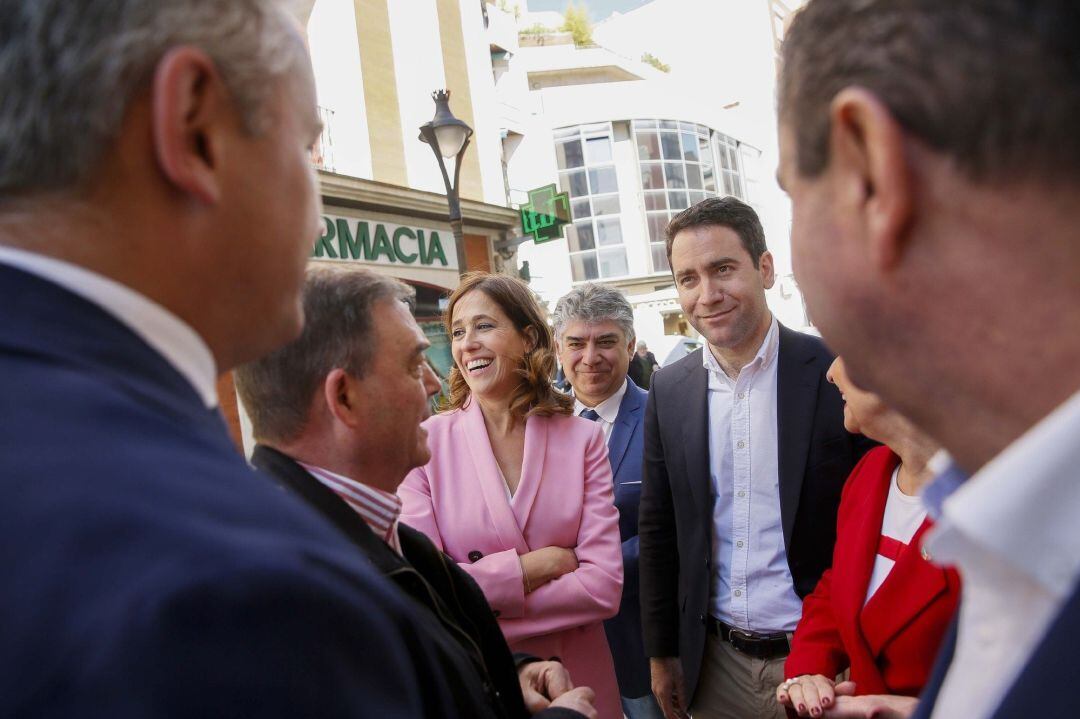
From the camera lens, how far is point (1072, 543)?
0.61 m

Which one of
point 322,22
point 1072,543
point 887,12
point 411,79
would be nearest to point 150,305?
point 887,12

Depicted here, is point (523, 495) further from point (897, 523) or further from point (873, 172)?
point (873, 172)

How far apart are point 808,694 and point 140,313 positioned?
5.83 ft

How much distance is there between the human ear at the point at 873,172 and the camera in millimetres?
672

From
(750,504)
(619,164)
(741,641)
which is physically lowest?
(741,641)

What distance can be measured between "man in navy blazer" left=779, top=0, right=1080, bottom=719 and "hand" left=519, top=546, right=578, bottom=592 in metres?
1.69

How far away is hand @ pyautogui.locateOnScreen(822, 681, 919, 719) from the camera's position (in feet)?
5.59

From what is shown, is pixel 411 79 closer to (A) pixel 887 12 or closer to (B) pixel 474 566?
(B) pixel 474 566

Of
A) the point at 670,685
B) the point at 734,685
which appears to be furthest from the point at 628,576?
the point at 734,685

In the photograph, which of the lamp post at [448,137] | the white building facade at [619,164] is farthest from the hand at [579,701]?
the white building facade at [619,164]

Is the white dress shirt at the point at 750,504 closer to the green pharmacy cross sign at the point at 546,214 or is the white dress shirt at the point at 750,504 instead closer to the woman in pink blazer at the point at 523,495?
the woman in pink blazer at the point at 523,495

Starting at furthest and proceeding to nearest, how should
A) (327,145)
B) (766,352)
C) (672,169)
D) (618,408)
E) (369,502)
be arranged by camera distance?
(672,169) < (327,145) < (618,408) < (766,352) < (369,502)

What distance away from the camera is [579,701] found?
1699 mm

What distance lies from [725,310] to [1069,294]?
2.21 meters
